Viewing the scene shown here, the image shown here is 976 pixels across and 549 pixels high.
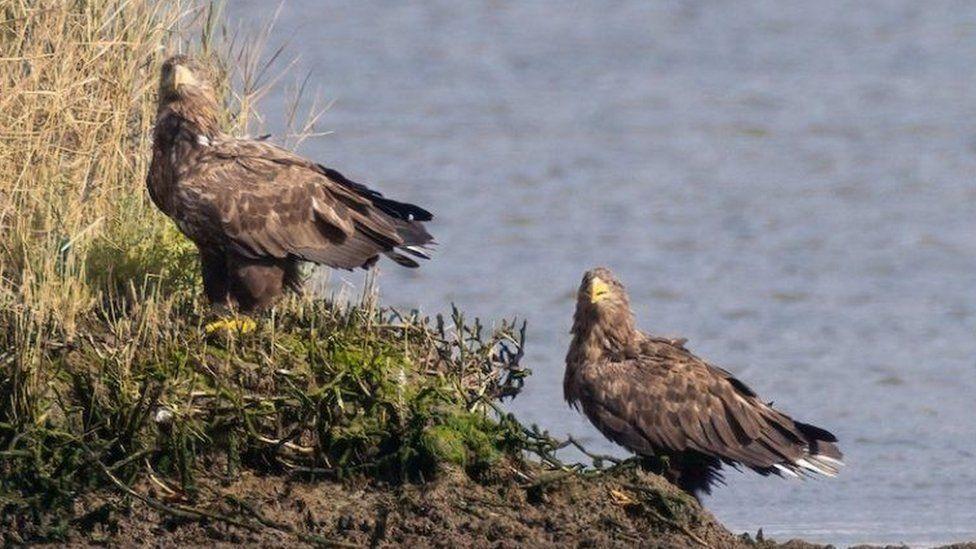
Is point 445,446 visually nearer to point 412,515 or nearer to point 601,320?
point 412,515

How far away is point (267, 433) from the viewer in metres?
7.50

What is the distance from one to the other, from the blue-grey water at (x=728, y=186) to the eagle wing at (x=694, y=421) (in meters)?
0.37

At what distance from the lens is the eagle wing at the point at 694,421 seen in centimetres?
915

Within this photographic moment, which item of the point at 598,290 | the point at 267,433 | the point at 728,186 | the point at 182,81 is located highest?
the point at 728,186

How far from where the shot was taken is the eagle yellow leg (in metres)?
7.96

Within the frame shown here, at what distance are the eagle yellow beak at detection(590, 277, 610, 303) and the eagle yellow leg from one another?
6.05 feet

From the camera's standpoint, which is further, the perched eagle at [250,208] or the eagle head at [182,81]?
the eagle head at [182,81]

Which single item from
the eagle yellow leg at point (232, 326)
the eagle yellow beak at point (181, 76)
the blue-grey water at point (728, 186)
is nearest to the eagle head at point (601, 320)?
the blue-grey water at point (728, 186)

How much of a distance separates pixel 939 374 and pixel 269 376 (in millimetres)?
5885

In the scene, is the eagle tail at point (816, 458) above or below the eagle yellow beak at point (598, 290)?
below

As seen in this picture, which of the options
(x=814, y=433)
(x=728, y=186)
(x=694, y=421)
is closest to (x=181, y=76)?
(x=694, y=421)

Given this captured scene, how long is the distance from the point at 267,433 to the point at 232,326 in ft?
2.18

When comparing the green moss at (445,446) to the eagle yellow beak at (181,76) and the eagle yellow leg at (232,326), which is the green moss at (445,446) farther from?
the eagle yellow beak at (181,76)

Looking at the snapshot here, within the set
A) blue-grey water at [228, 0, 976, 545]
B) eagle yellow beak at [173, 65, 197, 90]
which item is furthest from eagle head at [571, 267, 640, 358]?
eagle yellow beak at [173, 65, 197, 90]
